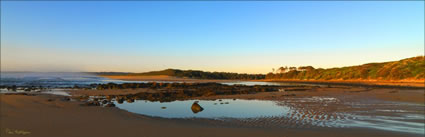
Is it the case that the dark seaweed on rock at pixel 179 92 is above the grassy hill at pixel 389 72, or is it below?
Answer: below

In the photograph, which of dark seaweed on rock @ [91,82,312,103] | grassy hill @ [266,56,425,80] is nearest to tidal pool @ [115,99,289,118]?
dark seaweed on rock @ [91,82,312,103]

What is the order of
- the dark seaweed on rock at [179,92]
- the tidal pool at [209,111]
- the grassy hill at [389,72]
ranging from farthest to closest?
the grassy hill at [389,72] < the dark seaweed on rock at [179,92] < the tidal pool at [209,111]

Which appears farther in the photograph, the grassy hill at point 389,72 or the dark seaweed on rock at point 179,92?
the grassy hill at point 389,72

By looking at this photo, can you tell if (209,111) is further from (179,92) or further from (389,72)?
(389,72)

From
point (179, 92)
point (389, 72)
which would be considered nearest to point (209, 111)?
point (179, 92)

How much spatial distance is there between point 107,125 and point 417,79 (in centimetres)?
6052

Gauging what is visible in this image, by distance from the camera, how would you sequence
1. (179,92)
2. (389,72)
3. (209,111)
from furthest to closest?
1. (389,72)
2. (179,92)
3. (209,111)

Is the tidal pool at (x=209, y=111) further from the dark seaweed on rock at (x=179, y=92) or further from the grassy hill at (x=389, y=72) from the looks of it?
the grassy hill at (x=389, y=72)

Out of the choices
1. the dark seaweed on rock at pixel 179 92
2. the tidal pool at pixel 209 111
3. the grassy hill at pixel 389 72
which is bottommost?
the dark seaweed on rock at pixel 179 92

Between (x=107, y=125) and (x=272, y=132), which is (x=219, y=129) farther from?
(x=107, y=125)

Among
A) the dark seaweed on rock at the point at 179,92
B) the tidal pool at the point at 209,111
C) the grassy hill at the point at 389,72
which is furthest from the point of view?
the grassy hill at the point at 389,72

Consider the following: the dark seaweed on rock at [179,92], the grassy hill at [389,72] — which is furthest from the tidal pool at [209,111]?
the grassy hill at [389,72]

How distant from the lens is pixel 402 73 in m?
56.6

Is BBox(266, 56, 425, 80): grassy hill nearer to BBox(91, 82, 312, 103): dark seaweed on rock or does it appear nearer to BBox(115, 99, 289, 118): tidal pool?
BBox(91, 82, 312, 103): dark seaweed on rock
